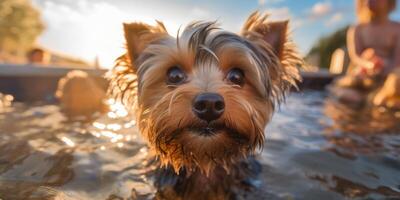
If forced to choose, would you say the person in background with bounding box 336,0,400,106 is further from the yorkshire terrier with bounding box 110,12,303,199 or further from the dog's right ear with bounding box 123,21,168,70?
the dog's right ear with bounding box 123,21,168,70

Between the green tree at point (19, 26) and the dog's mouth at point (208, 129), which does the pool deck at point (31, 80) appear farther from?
the green tree at point (19, 26)

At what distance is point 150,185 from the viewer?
13.7ft

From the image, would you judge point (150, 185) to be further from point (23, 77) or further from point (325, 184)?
point (23, 77)

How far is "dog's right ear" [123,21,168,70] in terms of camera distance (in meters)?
4.34

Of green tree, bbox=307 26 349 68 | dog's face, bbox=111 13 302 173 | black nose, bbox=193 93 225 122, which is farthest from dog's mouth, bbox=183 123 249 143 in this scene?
green tree, bbox=307 26 349 68

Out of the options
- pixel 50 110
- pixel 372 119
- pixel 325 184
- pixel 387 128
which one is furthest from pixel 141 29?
pixel 372 119

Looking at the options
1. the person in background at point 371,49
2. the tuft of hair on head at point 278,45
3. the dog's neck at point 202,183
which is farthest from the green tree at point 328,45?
the dog's neck at point 202,183

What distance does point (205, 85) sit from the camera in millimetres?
3584

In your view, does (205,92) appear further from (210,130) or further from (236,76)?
(236,76)

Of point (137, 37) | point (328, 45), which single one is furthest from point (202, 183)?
point (328, 45)

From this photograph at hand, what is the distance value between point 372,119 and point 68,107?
6.21m

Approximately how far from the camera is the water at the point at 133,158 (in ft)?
13.2

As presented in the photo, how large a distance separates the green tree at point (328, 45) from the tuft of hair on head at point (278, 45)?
2646 centimetres

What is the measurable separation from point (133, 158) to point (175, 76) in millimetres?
1591
